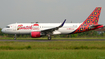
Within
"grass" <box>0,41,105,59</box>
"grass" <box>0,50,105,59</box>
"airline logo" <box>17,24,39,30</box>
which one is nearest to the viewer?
"grass" <box>0,50,105,59</box>

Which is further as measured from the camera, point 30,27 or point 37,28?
point 37,28

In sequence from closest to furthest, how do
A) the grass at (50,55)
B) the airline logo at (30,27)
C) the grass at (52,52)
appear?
the grass at (50,55)
the grass at (52,52)
the airline logo at (30,27)

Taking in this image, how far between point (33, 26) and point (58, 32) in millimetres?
5124

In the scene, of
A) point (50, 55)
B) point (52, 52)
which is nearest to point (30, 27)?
point (52, 52)

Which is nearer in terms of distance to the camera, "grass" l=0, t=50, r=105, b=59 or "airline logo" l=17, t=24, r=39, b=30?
"grass" l=0, t=50, r=105, b=59

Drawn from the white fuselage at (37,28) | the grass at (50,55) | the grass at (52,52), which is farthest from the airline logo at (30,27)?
the grass at (50,55)

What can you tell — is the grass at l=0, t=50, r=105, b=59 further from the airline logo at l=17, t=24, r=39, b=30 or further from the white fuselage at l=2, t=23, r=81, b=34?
the airline logo at l=17, t=24, r=39, b=30

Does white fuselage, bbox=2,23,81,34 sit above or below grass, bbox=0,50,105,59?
above

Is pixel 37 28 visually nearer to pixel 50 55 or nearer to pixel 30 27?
pixel 30 27

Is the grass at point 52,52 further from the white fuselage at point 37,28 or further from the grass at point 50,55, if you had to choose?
the white fuselage at point 37,28

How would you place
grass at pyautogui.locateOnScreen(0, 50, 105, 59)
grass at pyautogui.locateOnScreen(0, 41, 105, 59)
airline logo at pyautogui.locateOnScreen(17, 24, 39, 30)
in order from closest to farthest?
grass at pyautogui.locateOnScreen(0, 50, 105, 59) < grass at pyautogui.locateOnScreen(0, 41, 105, 59) < airline logo at pyautogui.locateOnScreen(17, 24, 39, 30)

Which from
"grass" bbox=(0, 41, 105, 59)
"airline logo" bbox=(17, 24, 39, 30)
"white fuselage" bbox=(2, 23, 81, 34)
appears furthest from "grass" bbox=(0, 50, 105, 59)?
"airline logo" bbox=(17, 24, 39, 30)

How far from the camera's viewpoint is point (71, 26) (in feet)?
96.0

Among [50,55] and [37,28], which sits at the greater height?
[37,28]
